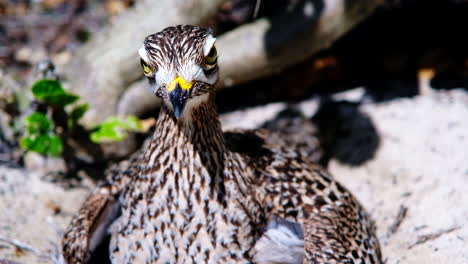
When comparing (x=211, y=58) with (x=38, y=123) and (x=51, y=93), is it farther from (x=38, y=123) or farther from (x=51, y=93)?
(x=38, y=123)

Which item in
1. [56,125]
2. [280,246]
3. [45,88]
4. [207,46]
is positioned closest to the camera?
[207,46]

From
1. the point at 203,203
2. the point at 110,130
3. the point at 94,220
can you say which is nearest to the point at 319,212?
the point at 203,203

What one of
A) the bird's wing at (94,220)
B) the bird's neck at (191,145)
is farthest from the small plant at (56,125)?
the bird's neck at (191,145)

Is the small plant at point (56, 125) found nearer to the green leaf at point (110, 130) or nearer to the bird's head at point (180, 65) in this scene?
the green leaf at point (110, 130)

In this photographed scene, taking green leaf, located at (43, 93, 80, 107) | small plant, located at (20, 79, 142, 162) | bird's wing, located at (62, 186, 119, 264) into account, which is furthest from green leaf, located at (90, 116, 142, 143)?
bird's wing, located at (62, 186, 119, 264)

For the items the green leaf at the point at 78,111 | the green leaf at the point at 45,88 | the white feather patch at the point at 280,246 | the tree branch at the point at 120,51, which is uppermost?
the tree branch at the point at 120,51

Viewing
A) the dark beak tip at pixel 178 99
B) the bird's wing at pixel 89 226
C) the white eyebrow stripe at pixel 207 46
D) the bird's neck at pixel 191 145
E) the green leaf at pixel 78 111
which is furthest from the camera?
the green leaf at pixel 78 111
